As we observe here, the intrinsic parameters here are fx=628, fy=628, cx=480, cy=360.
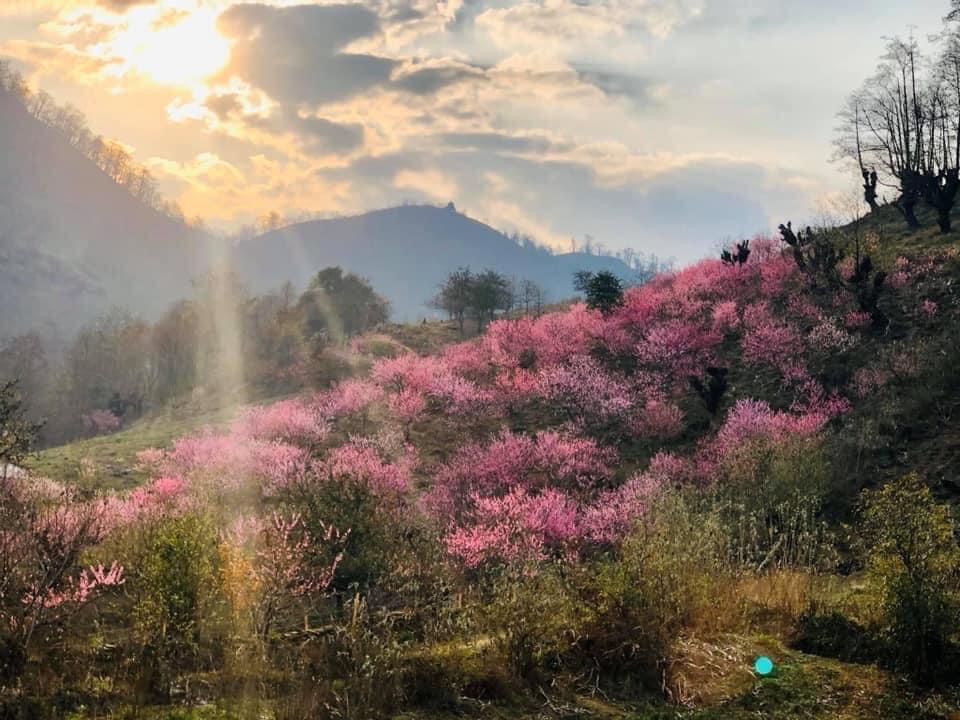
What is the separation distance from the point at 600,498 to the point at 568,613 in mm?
8349

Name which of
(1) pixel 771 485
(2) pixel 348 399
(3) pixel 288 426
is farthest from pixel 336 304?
(1) pixel 771 485

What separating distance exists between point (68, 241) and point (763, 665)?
18380cm

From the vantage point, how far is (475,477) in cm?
1526

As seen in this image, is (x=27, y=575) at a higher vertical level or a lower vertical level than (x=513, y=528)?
higher

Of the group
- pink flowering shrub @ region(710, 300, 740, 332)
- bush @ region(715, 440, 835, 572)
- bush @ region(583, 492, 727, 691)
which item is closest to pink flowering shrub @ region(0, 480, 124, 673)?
bush @ region(583, 492, 727, 691)

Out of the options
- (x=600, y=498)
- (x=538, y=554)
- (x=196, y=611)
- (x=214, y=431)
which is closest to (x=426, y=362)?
(x=214, y=431)

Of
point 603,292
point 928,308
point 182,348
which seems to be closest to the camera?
point 928,308

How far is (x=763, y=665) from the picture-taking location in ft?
17.4

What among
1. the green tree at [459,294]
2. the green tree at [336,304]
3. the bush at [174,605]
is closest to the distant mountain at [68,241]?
the green tree at [336,304]

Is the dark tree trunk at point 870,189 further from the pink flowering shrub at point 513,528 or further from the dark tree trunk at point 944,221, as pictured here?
the pink flowering shrub at point 513,528

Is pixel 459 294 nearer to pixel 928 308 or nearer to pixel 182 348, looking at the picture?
pixel 182 348

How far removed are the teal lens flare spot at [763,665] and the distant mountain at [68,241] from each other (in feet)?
470

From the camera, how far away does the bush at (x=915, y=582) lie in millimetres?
5180

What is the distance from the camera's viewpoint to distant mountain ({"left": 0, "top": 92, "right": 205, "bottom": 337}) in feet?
427
